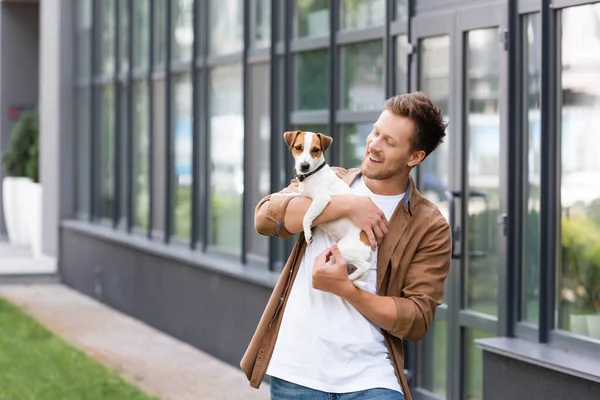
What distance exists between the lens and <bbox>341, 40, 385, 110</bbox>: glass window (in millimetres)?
8545

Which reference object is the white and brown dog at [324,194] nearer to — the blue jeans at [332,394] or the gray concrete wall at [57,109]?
the blue jeans at [332,394]

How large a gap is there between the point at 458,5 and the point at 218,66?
4.44 meters

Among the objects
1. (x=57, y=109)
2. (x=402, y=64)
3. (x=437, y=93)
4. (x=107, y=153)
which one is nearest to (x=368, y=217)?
(x=437, y=93)

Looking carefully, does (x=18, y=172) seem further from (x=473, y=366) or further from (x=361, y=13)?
(x=473, y=366)

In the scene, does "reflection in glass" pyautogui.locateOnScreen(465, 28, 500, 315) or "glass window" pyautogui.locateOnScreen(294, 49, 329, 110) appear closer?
"reflection in glass" pyautogui.locateOnScreen(465, 28, 500, 315)

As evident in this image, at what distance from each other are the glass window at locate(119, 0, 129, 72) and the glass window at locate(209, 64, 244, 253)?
302 centimetres

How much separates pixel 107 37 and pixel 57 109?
182 cm

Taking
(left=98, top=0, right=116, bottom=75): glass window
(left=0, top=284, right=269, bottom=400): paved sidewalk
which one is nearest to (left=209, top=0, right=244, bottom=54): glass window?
(left=0, top=284, right=269, bottom=400): paved sidewalk

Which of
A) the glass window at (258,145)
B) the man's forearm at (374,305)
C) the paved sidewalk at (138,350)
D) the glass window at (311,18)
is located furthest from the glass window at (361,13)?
the man's forearm at (374,305)

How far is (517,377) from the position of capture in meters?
6.30

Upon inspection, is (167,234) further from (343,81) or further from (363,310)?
(363,310)

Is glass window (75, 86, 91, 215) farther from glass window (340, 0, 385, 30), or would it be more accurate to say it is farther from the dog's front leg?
the dog's front leg

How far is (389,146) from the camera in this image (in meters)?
3.55

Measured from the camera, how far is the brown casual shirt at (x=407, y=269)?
3.64 meters
